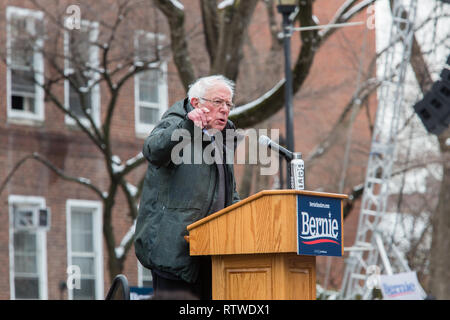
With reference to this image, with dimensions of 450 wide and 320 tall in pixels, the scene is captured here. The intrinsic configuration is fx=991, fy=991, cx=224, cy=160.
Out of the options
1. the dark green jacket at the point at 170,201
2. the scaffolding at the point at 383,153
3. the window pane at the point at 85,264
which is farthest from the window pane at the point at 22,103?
the dark green jacket at the point at 170,201

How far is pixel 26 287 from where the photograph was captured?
75.2 ft

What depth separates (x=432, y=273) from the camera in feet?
71.9

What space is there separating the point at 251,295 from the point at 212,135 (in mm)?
1034

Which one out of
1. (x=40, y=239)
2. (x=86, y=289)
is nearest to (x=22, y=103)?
(x=40, y=239)

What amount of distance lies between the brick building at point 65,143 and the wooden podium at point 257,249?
561 inches

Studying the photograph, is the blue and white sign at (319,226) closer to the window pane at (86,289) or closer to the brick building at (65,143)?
the brick building at (65,143)

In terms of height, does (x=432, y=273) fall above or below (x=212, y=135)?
below

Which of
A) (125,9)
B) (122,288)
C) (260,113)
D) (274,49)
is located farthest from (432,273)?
(122,288)

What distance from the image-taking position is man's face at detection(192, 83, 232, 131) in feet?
19.1

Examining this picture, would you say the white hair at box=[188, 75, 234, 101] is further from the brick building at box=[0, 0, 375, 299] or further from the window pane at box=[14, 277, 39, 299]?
the window pane at box=[14, 277, 39, 299]

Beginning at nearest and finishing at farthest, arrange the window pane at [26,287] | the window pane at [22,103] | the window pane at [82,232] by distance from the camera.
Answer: the window pane at [26,287], the window pane at [22,103], the window pane at [82,232]

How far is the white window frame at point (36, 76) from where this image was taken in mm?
20594

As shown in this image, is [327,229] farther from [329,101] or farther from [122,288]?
[329,101]

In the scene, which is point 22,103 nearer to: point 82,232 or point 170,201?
point 82,232
